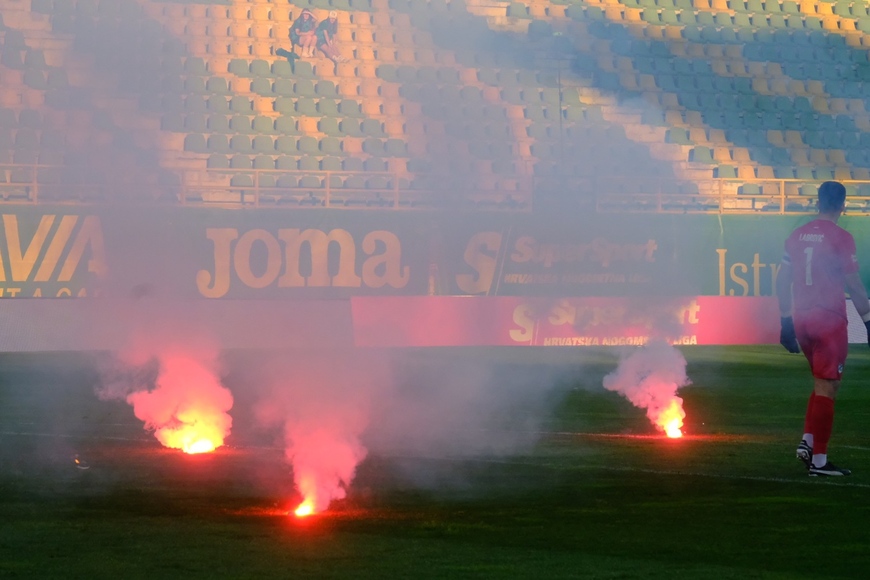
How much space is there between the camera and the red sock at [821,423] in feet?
27.6

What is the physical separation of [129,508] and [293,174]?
18.8 metres

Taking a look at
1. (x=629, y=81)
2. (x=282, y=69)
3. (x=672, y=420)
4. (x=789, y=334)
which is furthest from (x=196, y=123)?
(x=789, y=334)

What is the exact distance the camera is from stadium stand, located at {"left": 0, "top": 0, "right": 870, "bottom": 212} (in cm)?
1318

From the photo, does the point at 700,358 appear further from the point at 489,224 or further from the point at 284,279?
the point at 284,279

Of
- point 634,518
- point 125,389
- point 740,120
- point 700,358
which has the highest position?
point 740,120

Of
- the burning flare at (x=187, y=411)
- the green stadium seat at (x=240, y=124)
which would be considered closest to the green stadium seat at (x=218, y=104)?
the green stadium seat at (x=240, y=124)

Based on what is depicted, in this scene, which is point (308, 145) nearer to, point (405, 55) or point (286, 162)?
point (286, 162)

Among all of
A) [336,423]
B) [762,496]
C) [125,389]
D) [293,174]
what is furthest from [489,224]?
[762,496]

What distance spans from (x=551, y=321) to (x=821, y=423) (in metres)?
14.0

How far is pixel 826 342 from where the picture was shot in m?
8.54

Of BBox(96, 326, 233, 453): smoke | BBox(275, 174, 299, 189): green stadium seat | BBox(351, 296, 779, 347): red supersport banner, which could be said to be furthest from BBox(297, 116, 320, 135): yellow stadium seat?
BBox(96, 326, 233, 453): smoke

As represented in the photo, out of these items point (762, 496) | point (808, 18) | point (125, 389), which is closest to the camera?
point (762, 496)

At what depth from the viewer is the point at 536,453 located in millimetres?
9547

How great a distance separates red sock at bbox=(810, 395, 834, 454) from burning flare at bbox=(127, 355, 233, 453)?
4.40m
